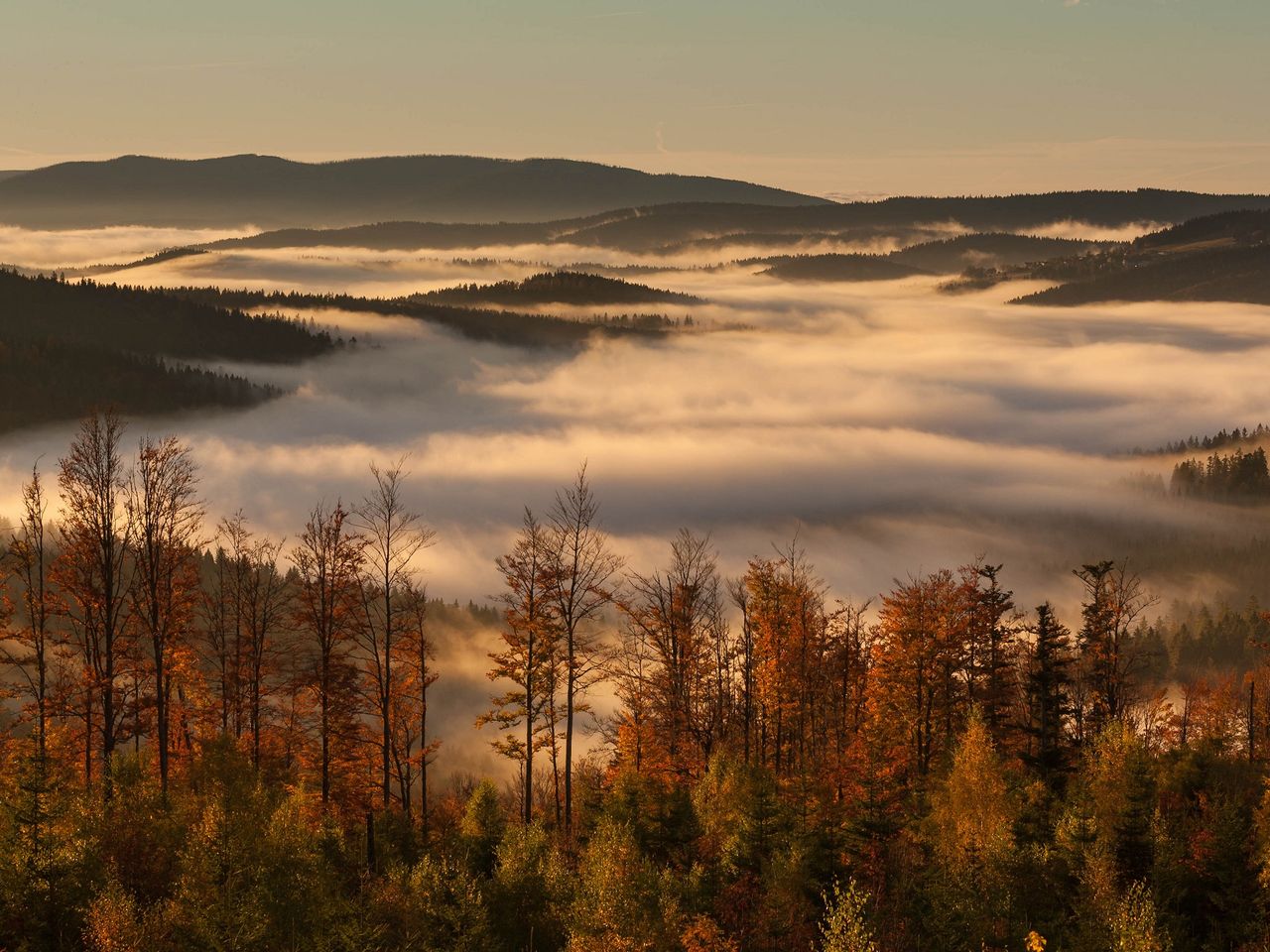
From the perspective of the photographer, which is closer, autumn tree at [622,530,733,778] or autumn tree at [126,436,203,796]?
autumn tree at [126,436,203,796]

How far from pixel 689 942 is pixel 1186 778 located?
1590 inches

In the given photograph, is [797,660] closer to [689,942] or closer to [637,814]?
[637,814]

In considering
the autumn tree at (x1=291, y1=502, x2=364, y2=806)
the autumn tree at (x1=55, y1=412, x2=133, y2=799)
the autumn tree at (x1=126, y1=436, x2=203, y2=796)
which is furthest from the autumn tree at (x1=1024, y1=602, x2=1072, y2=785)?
the autumn tree at (x1=55, y1=412, x2=133, y2=799)

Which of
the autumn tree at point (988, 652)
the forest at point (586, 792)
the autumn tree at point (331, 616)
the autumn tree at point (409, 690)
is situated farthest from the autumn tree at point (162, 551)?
the autumn tree at point (988, 652)

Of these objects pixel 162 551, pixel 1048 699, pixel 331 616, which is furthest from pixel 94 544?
pixel 1048 699

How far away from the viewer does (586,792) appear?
59.4m

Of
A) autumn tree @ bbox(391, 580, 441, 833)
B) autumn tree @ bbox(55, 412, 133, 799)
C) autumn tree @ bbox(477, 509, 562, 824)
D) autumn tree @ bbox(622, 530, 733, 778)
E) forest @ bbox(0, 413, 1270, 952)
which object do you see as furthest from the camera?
autumn tree @ bbox(622, 530, 733, 778)

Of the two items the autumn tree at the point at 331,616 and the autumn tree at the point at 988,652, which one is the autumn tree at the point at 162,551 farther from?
the autumn tree at the point at 988,652

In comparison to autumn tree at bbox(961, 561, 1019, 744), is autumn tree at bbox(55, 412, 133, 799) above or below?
above

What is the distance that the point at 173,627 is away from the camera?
53.4 metres

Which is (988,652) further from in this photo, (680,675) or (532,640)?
(532,640)

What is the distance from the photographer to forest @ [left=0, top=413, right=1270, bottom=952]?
3869 centimetres

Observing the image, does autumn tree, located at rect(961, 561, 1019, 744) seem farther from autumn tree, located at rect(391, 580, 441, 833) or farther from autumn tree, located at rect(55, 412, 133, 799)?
autumn tree, located at rect(55, 412, 133, 799)

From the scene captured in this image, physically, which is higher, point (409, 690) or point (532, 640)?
point (532, 640)
